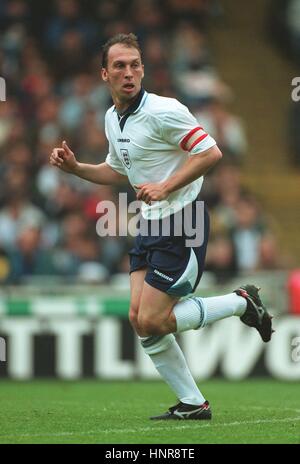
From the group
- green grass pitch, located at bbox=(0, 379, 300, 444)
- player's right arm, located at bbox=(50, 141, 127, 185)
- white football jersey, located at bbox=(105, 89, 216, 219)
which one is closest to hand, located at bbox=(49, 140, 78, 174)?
player's right arm, located at bbox=(50, 141, 127, 185)

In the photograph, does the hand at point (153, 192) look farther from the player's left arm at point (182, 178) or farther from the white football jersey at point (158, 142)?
the white football jersey at point (158, 142)

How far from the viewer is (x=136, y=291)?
7.29 metres

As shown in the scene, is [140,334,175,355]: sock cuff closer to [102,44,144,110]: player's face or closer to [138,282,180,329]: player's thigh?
[138,282,180,329]: player's thigh

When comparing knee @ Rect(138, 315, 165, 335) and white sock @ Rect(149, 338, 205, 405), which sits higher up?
knee @ Rect(138, 315, 165, 335)

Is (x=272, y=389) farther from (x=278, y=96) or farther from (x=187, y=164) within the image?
(x=278, y=96)

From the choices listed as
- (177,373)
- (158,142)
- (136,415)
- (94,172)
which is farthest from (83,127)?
(177,373)

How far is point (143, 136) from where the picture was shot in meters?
7.23

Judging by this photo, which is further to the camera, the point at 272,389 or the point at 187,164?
the point at 272,389

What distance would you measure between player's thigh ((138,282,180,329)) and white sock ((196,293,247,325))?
31 cm

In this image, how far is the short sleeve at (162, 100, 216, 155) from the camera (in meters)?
7.03

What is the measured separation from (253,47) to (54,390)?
30.7ft

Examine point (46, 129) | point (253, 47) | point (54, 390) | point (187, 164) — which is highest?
point (253, 47)
